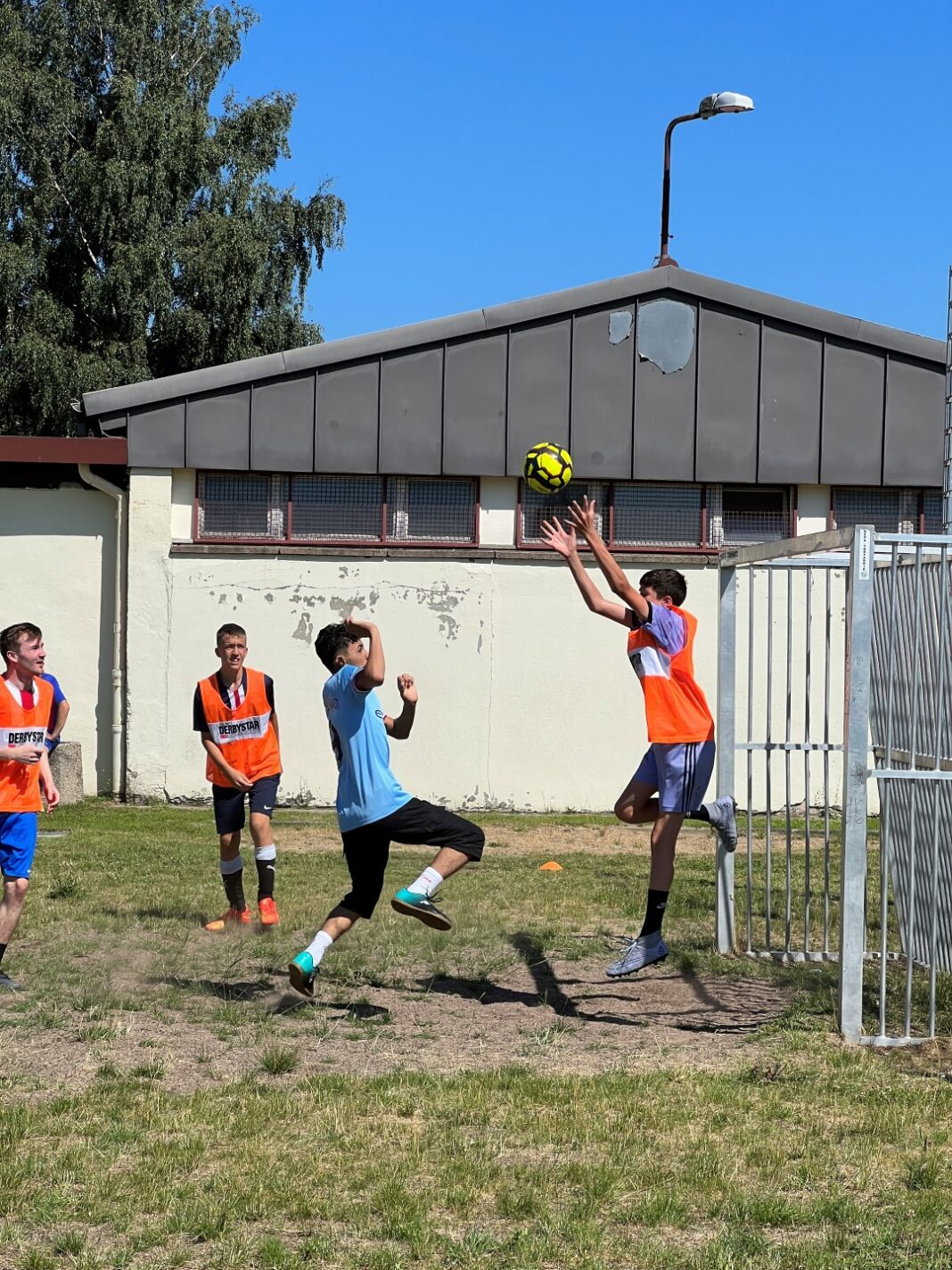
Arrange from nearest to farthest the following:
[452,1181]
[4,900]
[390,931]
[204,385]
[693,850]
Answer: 1. [452,1181]
2. [4,900]
3. [390,931]
4. [693,850]
5. [204,385]

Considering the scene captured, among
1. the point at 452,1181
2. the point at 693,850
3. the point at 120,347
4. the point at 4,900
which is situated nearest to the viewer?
the point at 452,1181

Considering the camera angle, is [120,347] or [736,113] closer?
[736,113]

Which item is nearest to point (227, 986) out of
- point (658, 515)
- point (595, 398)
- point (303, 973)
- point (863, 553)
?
point (303, 973)

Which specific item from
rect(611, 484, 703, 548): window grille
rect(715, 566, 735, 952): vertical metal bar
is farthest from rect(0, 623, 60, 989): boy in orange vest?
rect(611, 484, 703, 548): window grille

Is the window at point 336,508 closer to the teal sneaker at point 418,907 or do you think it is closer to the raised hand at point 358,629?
the raised hand at point 358,629

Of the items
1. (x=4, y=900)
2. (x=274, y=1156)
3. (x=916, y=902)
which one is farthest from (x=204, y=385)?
(x=274, y=1156)

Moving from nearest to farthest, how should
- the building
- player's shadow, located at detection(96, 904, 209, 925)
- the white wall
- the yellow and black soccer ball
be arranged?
player's shadow, located at detection(96, 904, 209, 925)
the yellow and black soccer ball
the building
the white wall

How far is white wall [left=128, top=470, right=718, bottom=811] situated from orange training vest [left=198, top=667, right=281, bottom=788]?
23.8 ft

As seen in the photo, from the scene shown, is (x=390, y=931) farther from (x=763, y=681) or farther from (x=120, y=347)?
(x=120, y=347)

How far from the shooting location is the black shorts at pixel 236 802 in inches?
376

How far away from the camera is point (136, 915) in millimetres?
9938

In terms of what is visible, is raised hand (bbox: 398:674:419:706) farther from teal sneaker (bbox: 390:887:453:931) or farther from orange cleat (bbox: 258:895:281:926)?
orange cleat (bbox: 258:895:281:926)

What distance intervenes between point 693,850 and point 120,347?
63.9 feet

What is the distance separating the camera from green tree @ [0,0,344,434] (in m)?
29.7
